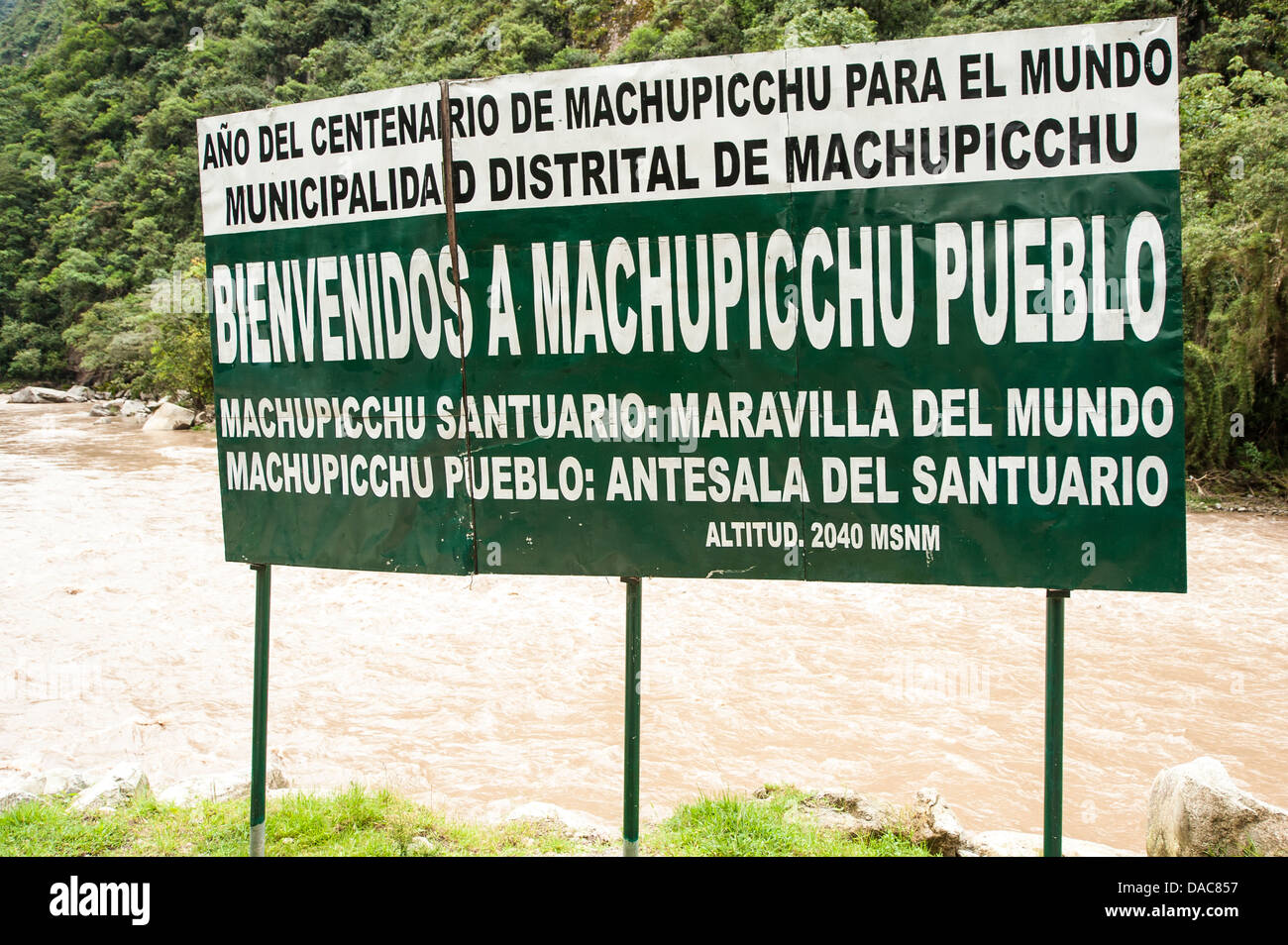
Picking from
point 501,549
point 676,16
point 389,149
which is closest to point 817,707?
point 501,549

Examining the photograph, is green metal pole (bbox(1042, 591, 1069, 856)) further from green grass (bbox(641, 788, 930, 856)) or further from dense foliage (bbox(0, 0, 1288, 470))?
dense foliage (bbox(0, 0, 1288, 470))

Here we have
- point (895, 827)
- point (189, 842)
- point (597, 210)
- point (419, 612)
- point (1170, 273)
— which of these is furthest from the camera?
point (419, 612)

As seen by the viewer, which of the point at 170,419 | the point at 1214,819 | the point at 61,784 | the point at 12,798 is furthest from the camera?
the point at 170,419

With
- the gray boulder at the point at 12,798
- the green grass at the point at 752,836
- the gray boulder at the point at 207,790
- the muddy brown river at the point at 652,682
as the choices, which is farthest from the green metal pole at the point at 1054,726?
the gray boulder at the point at 12,798

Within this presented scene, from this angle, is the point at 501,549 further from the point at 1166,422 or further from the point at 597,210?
the point at 1166,422

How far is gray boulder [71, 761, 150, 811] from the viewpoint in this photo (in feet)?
13.2

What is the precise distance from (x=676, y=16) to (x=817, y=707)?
3888 cm

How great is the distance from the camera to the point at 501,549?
8.35ft

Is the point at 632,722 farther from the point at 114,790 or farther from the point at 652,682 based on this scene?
the point at 652,682

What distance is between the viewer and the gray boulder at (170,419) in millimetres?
27547

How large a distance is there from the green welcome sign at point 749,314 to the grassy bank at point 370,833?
1562 millimetres

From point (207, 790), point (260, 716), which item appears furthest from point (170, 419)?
point (260, 716)

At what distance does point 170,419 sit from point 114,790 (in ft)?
86.7

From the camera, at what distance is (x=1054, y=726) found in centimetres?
226
